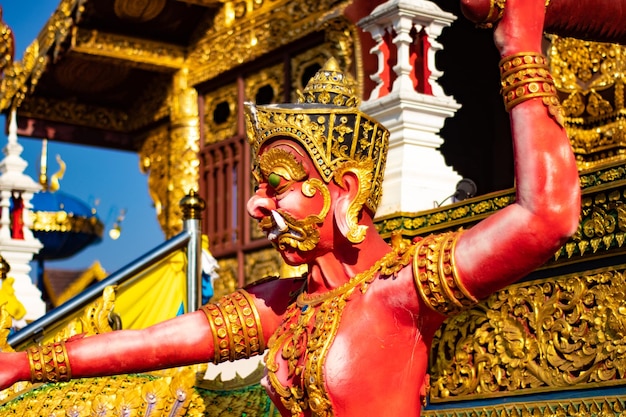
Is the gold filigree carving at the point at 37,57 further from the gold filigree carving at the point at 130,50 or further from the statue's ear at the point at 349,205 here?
the statue's ear at the point at 349,205

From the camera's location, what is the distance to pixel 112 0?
1081 centimetres

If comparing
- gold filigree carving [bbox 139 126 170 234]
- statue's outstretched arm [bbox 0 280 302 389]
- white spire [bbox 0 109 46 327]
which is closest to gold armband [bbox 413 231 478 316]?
statue's outstretched arm [bbox 0 280 302 389]

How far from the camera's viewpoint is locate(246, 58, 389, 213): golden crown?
12.5 ft

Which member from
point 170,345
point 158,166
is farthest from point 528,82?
point 158,166

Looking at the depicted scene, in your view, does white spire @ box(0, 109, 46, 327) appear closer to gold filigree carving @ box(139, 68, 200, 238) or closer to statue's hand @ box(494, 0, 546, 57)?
gold filigree carving @ box(139, 68, 200, 238)

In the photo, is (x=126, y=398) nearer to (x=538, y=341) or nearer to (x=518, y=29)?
(x=538, y=341)

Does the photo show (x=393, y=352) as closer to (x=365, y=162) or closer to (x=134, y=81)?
(x=365, y=162)

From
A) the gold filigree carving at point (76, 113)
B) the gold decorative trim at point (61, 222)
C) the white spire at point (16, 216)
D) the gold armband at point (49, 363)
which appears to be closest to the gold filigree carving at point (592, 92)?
the white spire at point (16, 216)

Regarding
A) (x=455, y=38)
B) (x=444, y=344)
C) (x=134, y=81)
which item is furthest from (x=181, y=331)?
(x=134, y=81)

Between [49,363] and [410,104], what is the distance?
12.2ft

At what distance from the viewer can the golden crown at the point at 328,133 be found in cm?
382

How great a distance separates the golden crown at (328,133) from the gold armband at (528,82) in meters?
0.64

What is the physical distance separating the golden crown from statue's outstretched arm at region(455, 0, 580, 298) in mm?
572

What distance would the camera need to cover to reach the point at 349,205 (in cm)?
378
